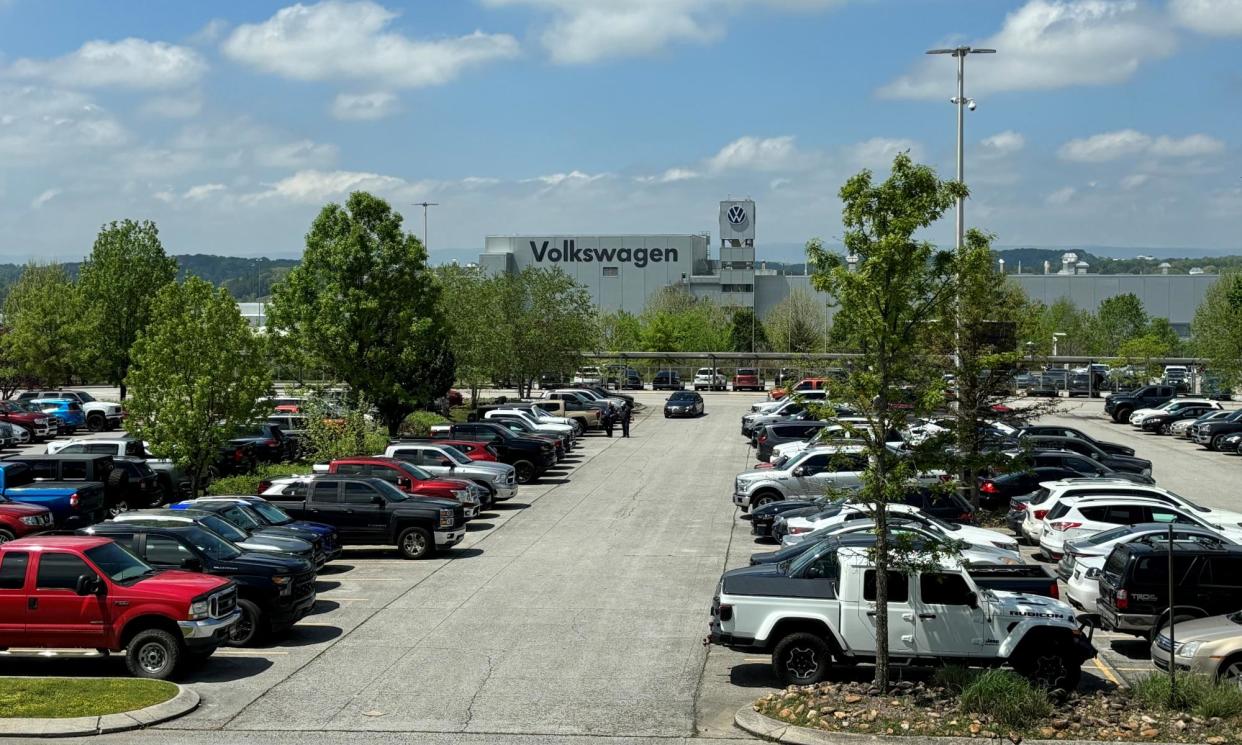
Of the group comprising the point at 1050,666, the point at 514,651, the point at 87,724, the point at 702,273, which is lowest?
the point at 514,651

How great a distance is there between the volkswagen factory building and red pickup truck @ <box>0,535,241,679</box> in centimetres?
11857

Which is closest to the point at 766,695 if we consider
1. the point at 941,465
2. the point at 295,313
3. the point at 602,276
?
the point at 941,465

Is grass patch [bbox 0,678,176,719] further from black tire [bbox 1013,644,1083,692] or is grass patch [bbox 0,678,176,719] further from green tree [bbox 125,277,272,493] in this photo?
green tree [bbox 125,277,272,493]

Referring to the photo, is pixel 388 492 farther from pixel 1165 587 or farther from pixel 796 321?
pixel 796 321

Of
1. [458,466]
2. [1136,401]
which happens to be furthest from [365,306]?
[1136,401]

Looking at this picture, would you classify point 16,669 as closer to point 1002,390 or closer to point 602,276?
point 1002,390

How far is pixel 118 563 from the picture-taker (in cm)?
1609

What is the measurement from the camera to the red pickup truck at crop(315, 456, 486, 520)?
90.9ft

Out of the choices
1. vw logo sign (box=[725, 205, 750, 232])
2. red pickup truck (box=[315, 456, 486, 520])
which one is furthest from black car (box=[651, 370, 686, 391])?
red pickup truck (box=[315, 456, 486, 520])

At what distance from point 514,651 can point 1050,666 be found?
671 cm

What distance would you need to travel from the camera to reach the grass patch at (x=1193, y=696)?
43.0 ft

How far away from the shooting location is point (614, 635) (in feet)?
58.2

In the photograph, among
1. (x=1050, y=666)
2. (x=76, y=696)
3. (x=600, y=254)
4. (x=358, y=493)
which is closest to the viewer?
(x=76, y=696)

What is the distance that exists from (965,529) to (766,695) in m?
8.84
